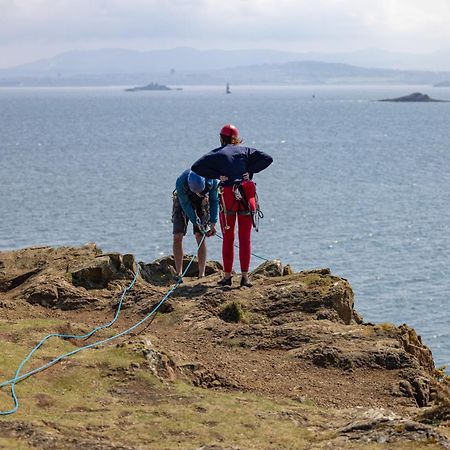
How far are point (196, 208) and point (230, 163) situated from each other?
4.74ft

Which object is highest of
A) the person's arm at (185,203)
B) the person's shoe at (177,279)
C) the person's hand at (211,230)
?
the person's arm at (185,203)

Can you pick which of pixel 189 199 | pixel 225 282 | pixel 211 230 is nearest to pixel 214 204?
pixel 211 230

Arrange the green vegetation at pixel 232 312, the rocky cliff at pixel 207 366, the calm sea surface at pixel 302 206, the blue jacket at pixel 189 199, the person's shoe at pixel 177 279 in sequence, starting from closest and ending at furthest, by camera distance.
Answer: the rocky cliff at pixel 207 366, the green vegetation at pixel 232 312, the blue jacket at pixel 189 199, the person's shoe at pixel 177 279, the calm sea surface at pixel 302 206

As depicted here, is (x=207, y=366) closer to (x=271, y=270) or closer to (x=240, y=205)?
(x=240, y=205)

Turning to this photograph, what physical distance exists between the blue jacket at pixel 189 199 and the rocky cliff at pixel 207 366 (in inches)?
43.3

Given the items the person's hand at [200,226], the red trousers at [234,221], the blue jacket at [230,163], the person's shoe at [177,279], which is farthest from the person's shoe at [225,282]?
the blue jacket at [230,163]

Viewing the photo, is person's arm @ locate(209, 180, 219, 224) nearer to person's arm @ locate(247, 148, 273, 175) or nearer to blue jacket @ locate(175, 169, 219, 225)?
blue jacket @ locate(175, 169, 219, 225)

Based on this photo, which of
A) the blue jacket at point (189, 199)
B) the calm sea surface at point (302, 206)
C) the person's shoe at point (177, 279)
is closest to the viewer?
the blue jacket at point (189, 199)

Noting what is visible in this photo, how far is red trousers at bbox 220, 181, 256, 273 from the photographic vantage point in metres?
14.8

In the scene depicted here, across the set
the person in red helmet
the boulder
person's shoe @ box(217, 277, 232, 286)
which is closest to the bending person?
the person in red helmet

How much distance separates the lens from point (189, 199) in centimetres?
1566

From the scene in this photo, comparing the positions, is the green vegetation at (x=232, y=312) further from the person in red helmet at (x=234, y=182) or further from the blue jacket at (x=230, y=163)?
the blue jacket at (x=230, y=163)

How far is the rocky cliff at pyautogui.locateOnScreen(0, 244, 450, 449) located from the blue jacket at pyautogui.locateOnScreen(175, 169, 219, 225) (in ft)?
3.61

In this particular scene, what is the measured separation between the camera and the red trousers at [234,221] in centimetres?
1483
